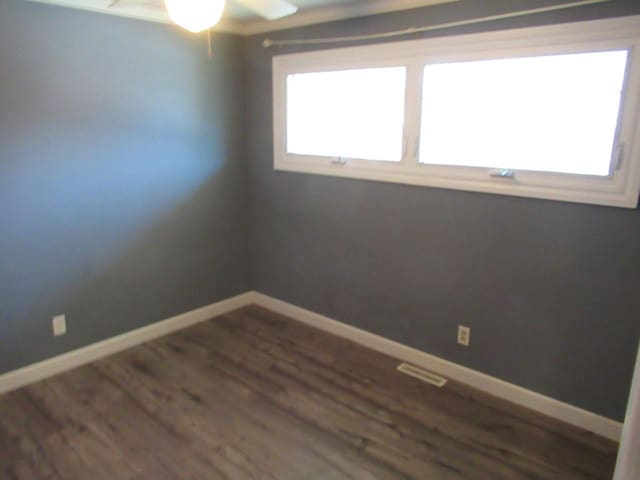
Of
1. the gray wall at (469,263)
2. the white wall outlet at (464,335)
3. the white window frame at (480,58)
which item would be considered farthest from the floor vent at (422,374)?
the white window frame at (480,58)

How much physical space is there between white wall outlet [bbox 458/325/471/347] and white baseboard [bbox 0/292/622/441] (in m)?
0.16

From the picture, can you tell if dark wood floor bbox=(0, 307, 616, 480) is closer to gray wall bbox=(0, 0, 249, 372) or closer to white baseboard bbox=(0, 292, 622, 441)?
white baseboard bbox=(0, 292, 622, 441)

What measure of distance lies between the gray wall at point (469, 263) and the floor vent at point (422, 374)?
0.48ft

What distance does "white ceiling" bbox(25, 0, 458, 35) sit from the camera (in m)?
2.55

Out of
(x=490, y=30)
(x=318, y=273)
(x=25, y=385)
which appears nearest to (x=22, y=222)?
(x=25, y=385)

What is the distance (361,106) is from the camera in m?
3.03

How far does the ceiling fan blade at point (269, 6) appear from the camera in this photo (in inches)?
77.8

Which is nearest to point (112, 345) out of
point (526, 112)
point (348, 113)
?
point (348, 113)

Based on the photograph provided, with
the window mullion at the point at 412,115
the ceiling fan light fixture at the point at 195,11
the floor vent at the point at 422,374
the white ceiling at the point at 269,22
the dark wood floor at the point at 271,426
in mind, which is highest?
the white ceiling at the point at 269,22

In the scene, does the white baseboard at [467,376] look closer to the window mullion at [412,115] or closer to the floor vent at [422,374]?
the floor vent at [422,374]

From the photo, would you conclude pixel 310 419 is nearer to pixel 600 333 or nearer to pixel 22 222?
pixel 600 333

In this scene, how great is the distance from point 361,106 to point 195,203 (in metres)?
1.45

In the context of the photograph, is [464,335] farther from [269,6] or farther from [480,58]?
[269,6]

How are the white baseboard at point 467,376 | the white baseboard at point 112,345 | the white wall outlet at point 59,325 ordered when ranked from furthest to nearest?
the white wall outlet at point 59,325 → the white baseboard at point 112,345 → the white baseboard at point 467,376
